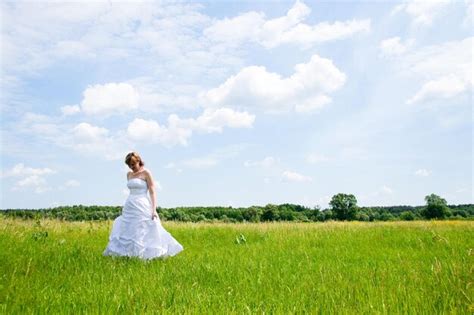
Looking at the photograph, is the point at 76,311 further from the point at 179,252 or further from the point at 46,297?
the point at 179,252

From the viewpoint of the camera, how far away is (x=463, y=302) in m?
4.18

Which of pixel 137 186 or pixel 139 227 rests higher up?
pixel 137 186

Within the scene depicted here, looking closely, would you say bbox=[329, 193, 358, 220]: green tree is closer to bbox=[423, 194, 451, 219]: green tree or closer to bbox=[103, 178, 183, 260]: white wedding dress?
bbox=[423, 194, 451, 219]: green tree

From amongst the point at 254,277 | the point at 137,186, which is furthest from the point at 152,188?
the point at 254,277

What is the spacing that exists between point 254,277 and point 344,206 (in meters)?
115

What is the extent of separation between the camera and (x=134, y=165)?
35.9ft

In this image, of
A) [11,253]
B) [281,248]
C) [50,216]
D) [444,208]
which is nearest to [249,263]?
[281,248]

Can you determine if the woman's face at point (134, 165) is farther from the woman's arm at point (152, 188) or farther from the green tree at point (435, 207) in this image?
the green tree at point (435, 207)

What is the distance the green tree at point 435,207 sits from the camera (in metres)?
107

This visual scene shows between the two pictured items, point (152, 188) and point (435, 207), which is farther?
point (435, 207)

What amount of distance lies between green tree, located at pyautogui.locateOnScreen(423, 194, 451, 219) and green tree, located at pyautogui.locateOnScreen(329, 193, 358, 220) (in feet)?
62.7

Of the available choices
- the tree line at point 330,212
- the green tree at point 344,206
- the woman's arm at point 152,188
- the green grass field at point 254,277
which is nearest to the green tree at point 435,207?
the tree line at point 330,212

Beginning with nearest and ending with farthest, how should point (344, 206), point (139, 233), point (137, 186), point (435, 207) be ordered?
point (139, 233) → point (137, 186) → point (435, 207) → point (344, 206)

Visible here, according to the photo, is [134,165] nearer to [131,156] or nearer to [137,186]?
[131,156]
